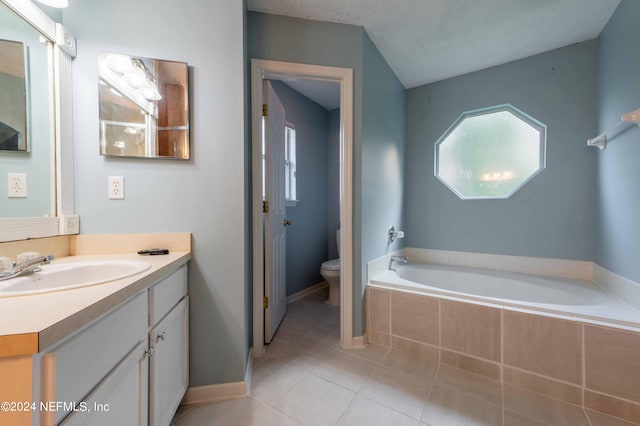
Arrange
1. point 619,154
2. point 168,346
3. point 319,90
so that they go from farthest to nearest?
point 319,90 → point 619,154 → point 168,346

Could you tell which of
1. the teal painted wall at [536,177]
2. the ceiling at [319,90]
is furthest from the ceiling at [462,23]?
the ceiling at [319,90]

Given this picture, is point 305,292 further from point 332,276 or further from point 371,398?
point 371,398

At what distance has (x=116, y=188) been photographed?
1.22 m

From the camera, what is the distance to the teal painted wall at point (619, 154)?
Result: 4.58 feet

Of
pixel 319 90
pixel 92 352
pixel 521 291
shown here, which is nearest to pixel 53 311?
pixel 92 352

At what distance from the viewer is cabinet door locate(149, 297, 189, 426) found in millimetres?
942

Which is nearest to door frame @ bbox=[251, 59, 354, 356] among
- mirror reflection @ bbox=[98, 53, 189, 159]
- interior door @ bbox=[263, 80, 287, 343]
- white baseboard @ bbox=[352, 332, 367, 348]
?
white baseboard @ bbox=[352, 332, 367, 348]

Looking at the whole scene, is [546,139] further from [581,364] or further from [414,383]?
[414,383]

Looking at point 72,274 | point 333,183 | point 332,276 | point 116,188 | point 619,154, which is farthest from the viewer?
point 333,183

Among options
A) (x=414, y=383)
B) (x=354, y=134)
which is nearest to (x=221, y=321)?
(x=414, y=383)

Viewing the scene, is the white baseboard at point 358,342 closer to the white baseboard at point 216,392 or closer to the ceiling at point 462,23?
the white baseboard at point 216,392

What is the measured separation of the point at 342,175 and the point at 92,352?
1.59 meters

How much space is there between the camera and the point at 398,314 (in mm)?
1791

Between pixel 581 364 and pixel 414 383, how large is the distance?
0.87 meters
